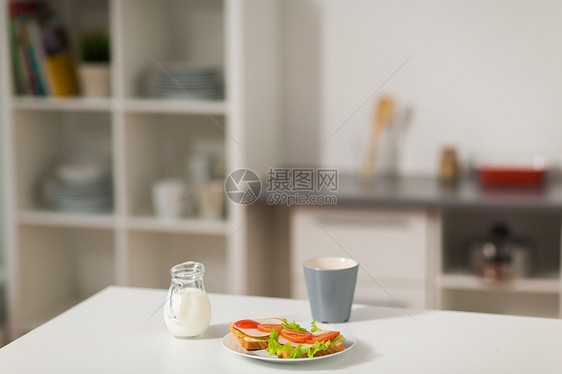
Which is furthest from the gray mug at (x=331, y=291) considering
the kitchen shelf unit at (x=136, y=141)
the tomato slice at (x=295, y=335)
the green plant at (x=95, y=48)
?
the green plant at (x=95, y=48)

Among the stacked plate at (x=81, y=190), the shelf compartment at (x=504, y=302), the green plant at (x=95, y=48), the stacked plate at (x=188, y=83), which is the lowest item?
the shelf compartment at (x=504, y=302)

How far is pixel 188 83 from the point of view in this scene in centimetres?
262

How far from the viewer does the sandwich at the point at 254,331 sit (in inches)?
42.4

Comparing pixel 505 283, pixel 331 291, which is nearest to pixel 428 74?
Result: pixel 505 283

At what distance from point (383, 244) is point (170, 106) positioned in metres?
0.93

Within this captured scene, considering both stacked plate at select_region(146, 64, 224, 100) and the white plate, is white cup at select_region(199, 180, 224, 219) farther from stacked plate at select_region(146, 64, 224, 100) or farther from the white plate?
the white plate

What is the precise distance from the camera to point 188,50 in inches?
115

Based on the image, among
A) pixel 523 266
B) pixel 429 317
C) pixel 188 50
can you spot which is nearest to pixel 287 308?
pixel 429 317

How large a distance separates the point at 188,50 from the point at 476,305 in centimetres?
155

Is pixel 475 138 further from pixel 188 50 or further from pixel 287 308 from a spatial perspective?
pixel 287 308

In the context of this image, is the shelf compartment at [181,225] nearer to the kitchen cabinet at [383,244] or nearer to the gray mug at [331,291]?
the kitchen cabinet at [383,244]

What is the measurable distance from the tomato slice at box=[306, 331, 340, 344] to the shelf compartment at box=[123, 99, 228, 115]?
1.56 metres

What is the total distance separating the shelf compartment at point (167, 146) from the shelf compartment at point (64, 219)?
126 mm

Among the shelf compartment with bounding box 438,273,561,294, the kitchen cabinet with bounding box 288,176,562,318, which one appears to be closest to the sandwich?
the kitchen cabinet with bounding box 288,176,562,318
